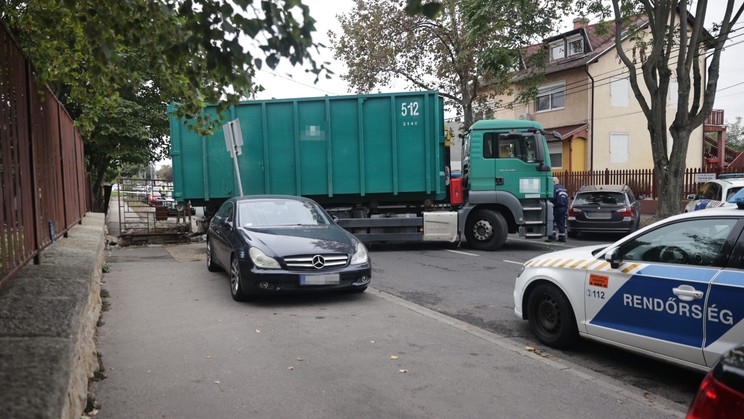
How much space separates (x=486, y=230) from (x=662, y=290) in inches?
332

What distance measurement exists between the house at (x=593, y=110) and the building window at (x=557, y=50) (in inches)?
3.4

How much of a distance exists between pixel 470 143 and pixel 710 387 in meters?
10.8

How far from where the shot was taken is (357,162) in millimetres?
12945

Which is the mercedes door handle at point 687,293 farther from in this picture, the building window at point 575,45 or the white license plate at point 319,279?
the building window at point 575,45

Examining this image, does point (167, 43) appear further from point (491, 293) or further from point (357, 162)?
point (357, 162)

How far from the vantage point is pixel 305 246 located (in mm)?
7180

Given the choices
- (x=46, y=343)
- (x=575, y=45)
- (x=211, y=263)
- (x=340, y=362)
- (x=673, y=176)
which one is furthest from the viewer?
(x=575, y=45)

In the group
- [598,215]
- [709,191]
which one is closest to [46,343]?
[709,191]

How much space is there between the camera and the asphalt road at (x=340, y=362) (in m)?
3.88

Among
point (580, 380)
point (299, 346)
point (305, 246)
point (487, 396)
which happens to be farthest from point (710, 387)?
point (305, 246)

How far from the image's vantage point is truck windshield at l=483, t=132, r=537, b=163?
40.5ft

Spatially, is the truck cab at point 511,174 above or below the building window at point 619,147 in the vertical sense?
below

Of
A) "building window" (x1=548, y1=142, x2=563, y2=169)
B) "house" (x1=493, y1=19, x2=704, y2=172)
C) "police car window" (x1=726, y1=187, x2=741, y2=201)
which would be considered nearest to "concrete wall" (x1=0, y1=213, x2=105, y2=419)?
"police car window" (x1=726, y1=187, x2=741, y2=201)

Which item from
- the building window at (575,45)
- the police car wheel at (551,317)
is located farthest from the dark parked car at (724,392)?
the building window at (575,45)
